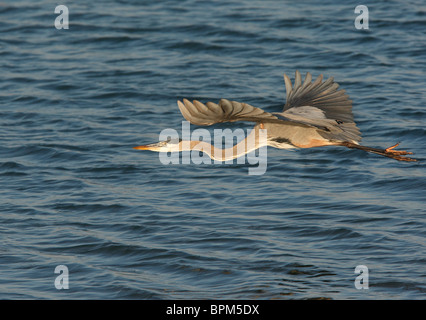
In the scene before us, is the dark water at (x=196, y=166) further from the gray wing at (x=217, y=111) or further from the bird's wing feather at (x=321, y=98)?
the gray wing at (x=217, y=111)

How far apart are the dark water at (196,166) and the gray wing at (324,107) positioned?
146cm

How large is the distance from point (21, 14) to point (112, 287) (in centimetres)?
1252

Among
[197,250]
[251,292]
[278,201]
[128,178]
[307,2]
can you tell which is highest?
[307,2]

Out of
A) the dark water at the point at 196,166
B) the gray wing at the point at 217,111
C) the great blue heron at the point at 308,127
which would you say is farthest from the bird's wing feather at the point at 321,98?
the gray wing at the point at 217,111

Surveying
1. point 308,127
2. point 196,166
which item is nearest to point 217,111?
point 308,127

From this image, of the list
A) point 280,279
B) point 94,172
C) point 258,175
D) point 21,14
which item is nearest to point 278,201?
point 258,175

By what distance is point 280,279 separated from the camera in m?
8.34

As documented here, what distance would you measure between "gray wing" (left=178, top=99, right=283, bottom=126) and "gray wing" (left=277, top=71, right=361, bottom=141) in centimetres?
150

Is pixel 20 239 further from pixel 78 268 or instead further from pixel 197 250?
pixel 197 250

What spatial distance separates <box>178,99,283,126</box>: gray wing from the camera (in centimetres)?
618

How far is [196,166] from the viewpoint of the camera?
11953 mm

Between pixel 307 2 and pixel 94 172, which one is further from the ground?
pixel 307 2

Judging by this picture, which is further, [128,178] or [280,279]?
[128,178]

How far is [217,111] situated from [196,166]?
567 centimetres
